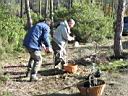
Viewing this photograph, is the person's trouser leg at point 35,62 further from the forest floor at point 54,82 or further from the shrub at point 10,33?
the shrub at point 10,33

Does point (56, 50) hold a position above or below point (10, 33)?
below

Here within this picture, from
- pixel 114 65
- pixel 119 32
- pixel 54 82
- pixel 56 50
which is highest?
pixel 119 32

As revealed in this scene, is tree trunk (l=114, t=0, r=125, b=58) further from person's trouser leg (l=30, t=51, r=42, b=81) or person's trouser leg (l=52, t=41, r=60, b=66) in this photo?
person's trouser leg (l=30, t=51, r=42, b=81)

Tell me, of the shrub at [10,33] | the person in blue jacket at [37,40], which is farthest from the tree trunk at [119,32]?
the shrub at [10,33]

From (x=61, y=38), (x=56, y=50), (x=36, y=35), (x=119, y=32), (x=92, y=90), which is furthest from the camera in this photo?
(x=119, y=32)

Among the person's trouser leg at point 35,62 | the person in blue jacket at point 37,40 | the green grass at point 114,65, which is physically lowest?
the green grass at point 114,65

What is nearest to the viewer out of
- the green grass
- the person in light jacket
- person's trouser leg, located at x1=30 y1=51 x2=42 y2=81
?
person's trouser leg, located at x1=30 y1=51 x2=42 y2=81

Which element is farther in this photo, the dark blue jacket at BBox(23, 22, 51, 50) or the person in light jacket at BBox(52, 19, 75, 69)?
the person in light jacket at BBox(52, 19, 75, 69)

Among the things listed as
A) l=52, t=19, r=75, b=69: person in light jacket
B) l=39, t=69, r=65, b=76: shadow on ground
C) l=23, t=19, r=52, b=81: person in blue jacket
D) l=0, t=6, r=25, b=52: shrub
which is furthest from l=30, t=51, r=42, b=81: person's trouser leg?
l=0, t=6, r=25, b=52: shrub

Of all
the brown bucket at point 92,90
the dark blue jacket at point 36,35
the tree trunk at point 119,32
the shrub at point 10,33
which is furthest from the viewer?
the shrub at point 10,33

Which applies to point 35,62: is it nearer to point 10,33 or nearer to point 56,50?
point 56,50

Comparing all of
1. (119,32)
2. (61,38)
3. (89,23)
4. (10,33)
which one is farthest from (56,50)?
(89,23)

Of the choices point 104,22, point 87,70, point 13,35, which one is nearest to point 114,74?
point 87,70

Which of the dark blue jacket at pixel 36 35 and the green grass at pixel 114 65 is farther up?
the dark blue jacket at pixel 36 35
